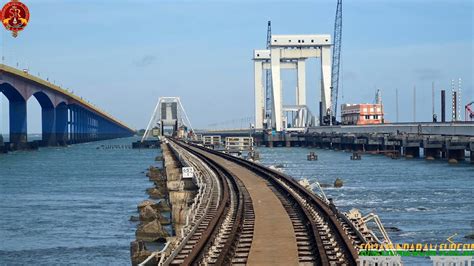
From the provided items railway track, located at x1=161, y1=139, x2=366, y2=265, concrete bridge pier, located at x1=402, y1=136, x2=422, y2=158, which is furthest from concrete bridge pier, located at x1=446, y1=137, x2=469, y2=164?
railway track, located at x1=161, y1=139, x2=366, y2=265

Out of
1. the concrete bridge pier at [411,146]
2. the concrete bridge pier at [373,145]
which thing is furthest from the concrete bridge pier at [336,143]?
the concrete bridge pier at [411,146]

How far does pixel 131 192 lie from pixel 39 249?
27142mm

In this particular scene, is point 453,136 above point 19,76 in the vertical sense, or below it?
below

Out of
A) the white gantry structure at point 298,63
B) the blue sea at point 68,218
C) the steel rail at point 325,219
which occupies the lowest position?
the blue sea at point 68,218

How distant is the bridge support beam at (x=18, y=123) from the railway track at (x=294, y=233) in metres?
114

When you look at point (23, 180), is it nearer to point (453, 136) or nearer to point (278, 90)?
point (453, 136)

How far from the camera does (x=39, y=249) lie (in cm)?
3177

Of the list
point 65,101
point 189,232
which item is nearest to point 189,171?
point 189,232

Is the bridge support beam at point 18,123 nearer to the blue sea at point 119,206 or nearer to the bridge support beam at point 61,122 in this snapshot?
the bridge support beam at point 61,122

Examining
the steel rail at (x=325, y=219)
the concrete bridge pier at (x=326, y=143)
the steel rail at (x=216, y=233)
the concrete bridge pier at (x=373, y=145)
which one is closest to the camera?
the steel rail at (x=325, y=219)

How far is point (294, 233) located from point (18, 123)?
129m

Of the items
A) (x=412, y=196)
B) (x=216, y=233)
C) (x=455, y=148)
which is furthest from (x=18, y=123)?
(x=216, y=233)

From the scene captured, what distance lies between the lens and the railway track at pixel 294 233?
17.9 m

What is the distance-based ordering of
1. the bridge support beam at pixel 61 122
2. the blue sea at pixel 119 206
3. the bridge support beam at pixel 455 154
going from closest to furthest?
the blue sea at pixel 119 206
the bridge support beam at pixel 455 154
the bridge support beam at pixel 61 122
